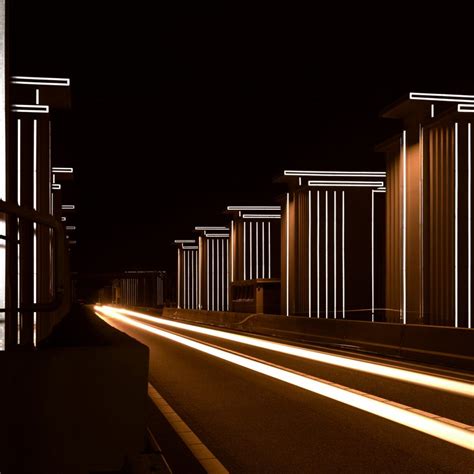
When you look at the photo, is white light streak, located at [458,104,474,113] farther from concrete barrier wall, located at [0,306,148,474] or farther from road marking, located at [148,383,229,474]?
concrete barrier wall, located at [0,306,148,474]

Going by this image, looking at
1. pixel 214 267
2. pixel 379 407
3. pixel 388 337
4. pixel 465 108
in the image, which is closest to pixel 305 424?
pixel 379 407

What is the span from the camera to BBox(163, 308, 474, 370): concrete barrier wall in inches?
616

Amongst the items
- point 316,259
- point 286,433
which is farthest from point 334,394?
point 316,259

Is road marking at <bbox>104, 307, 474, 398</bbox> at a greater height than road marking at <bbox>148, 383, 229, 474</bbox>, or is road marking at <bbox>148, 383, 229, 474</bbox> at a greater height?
road marking at <bbox>148, 383, 229, 474</bbox>

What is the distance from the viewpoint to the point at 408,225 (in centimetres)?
2666

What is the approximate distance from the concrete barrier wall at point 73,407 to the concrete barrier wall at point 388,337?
10.4 m

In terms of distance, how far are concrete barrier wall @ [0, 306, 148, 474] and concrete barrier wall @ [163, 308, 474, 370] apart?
10.4 metres

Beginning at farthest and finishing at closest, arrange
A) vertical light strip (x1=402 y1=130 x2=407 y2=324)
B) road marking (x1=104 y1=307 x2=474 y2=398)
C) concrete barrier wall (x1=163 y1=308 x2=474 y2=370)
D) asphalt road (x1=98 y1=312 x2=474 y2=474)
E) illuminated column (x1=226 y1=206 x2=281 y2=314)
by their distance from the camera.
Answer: illuminated column (x1=226 y1=206 x2=281 y2=314)
vertical light strip (x1=402 y1=130 x2=407 y2=324)
concrete barrier wall (x1=163 y1=308 x2=474 y2=370)
road marking (x1=104 y1=307 x2=474 y2=398)
asphalt road (x1=98 y1=312 x2=474 y2=474)

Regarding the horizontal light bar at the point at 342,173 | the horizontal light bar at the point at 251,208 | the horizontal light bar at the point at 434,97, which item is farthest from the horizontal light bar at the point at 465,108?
the horizontal light bar at the point at 251,208

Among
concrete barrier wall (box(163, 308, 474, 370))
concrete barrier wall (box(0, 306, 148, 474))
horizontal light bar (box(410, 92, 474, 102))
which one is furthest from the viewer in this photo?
horizontal light bar (box(410, 92, 474, 102))

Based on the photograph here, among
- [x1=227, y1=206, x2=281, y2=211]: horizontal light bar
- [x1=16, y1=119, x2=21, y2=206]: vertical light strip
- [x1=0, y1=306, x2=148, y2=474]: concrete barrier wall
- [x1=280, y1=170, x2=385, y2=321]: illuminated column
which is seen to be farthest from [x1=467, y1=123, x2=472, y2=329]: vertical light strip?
[x1=227, y1=206, x2=281, y2=211]: horizontal light bar

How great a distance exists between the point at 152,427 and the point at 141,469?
10.4ft

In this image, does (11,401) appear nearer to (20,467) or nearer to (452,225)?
(20,467)

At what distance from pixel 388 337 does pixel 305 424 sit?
1053 cm
